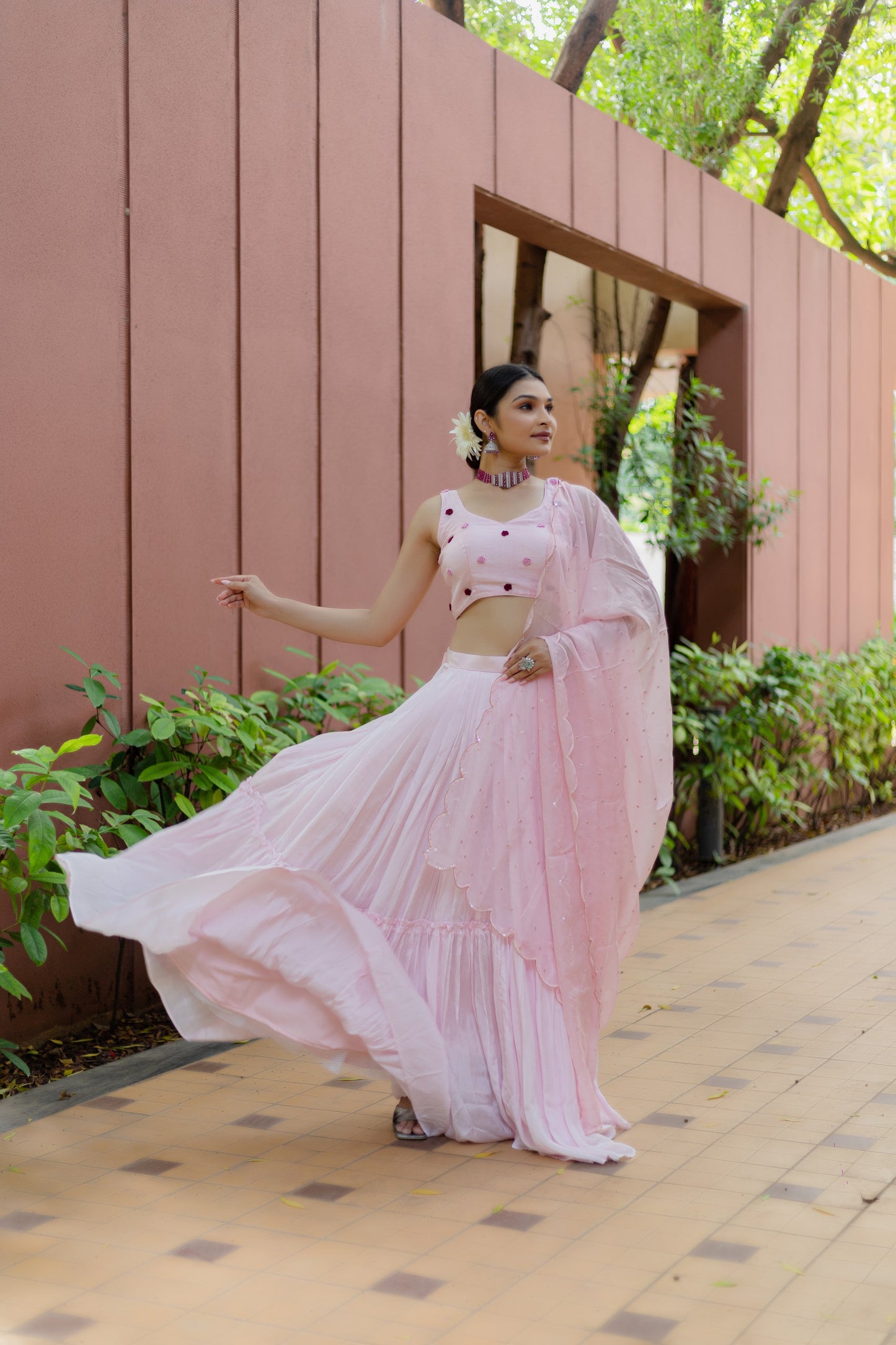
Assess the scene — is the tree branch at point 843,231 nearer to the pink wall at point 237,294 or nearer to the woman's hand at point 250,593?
the pink wall at point 237,294

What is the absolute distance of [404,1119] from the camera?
11.0 ft

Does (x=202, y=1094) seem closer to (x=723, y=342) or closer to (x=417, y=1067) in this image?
(x=417, y=1067)

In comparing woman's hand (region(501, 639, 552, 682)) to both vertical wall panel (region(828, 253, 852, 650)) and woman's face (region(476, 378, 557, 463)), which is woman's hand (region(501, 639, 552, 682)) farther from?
vertical wall panel (region(828, 253, 852, 650))

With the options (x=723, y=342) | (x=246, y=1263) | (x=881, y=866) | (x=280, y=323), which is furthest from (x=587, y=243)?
(x=246, y=1263)

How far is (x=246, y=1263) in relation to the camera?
2.64 meters

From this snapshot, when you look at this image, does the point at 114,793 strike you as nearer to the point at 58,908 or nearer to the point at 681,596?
the point at 58,908

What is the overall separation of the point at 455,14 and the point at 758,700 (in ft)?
13.8

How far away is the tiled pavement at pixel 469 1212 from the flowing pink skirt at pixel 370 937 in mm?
163

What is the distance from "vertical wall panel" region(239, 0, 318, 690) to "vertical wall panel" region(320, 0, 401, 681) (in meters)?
0.08

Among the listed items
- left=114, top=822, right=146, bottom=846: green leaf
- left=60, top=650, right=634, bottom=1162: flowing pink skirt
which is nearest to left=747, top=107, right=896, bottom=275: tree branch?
left=114, top=822, right=146, bottom=846: green leaf

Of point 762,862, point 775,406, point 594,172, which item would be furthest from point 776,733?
point 594,172

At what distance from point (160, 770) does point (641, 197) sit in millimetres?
4412

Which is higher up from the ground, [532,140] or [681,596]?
[532,140]

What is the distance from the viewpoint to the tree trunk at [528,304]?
7.91 metres
